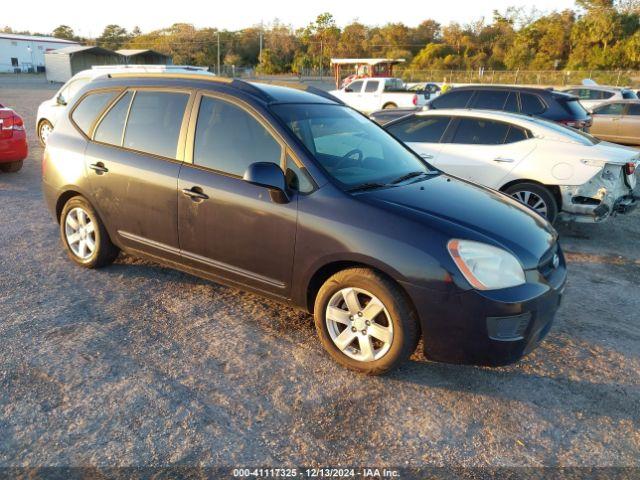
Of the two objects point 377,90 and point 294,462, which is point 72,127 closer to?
point 294,462

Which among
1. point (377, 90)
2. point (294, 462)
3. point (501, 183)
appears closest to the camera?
point (294, 462)

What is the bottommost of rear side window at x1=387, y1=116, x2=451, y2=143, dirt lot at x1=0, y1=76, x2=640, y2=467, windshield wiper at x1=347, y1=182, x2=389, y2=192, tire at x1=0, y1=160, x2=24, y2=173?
tire at x1=0, y1=160, x2=24, y2=173

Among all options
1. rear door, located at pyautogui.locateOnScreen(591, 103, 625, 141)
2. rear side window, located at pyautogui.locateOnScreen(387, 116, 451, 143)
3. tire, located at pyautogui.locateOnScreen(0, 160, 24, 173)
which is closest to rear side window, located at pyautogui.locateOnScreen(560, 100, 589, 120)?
rear side window, located at pyautogui.locateOnScreen(387, 116, 451, 143)

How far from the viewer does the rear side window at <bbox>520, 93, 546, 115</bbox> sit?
9.78 meters

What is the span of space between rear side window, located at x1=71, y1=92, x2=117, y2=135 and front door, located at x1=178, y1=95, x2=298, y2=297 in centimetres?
115

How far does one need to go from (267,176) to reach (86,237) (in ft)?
7.71

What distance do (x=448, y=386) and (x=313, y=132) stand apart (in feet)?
6.54

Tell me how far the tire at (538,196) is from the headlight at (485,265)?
3.37m

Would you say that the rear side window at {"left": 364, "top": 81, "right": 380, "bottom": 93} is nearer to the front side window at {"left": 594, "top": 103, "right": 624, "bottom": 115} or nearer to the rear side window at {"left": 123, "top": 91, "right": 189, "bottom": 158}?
the front side window at {"left": 594, "top": 103, "right": 624, "bottom": 115}

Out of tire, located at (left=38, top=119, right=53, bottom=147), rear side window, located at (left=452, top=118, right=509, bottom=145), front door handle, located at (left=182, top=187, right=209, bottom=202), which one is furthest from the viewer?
tire, located at (left=38, top=119, right=53, bottom=147)

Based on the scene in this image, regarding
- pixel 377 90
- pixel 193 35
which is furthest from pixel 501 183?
pixel 193 35

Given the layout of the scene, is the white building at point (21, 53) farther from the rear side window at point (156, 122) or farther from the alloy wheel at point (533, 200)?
the alloy wheel at point (533, 200)

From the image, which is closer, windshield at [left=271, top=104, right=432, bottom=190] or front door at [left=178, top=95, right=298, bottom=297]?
front door at [left=178, top=95, right=298, bottom=297]

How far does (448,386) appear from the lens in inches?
124
